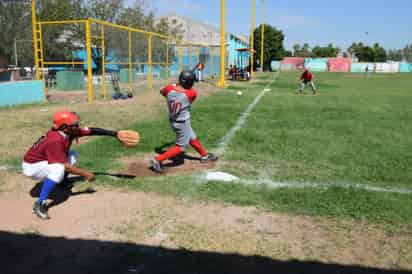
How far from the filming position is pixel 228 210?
184 inches

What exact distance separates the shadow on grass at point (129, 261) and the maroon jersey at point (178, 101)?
9.08 feet

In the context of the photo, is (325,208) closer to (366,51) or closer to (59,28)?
(59,28)

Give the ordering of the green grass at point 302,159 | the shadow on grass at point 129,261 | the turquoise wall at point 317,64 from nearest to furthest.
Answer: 1. the shadow on grass at point 129,261
2. the green grass at point 302,159
3. the turquoise wall at point 317,64

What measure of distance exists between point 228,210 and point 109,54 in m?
15.9

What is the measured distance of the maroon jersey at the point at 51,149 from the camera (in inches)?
176

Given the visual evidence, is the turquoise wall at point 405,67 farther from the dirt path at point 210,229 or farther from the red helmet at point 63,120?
the red helmet at point 63,120

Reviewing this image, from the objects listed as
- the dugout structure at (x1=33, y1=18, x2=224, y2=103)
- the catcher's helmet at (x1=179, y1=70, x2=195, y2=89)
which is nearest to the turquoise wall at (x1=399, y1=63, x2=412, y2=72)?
the dugout structure at (x1=33, y1=18, x2=224, y2=103)

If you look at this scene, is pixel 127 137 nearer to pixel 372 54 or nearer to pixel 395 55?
pixel 372 54

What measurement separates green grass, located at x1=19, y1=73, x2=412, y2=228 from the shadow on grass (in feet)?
4.26

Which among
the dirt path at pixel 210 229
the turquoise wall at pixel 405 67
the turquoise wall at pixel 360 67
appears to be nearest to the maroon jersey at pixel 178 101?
the dirt path at pixel 210 229

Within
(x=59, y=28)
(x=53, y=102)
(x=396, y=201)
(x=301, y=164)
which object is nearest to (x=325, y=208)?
(x=396, y=201)

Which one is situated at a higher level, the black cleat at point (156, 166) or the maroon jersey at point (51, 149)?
the maroon jersey at point (51, 149)

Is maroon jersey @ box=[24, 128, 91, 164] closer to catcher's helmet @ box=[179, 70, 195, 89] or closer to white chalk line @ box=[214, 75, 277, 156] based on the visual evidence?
catcher's helmet @ box=[179, 70, 195, 89]

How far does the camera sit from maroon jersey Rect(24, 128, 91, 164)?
176 inches
